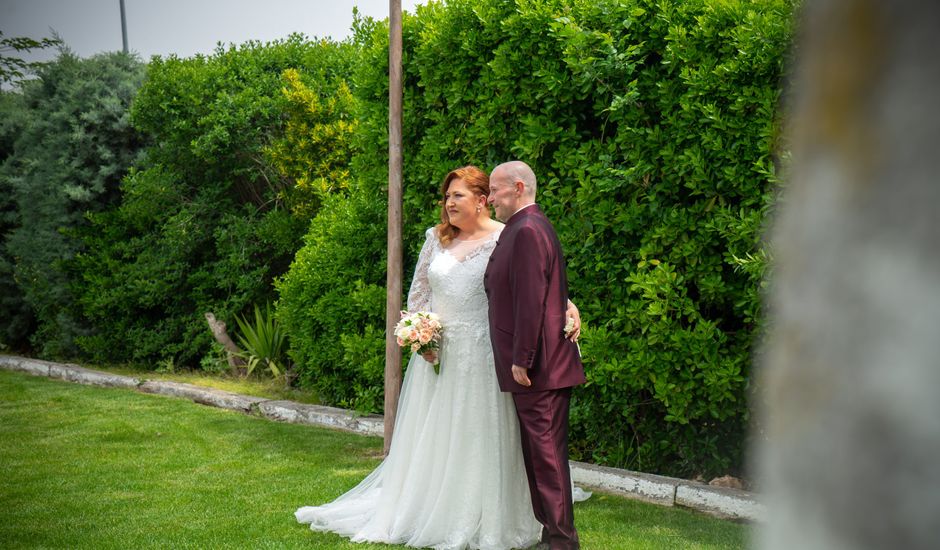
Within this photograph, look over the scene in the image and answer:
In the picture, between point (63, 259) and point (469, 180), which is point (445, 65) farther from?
point (63, 259)

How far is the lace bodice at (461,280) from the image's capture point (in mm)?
5422

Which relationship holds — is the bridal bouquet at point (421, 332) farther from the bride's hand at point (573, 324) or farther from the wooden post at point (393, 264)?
the wooden post at point (393, 264)

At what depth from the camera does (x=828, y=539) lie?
40cm

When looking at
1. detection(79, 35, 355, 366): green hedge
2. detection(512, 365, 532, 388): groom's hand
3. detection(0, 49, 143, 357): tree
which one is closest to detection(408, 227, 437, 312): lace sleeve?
detection(512, 365, 532, 388): groom's hand

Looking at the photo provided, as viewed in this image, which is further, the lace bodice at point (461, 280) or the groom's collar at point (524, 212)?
the lace bodice at point (461, 280)

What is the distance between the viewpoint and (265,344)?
11305 mm

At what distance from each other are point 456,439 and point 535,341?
38.6 inches

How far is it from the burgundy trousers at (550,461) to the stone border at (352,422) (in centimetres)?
112

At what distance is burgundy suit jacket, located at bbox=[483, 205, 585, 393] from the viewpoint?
4.74m

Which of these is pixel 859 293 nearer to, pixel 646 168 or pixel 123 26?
pixel 646 168

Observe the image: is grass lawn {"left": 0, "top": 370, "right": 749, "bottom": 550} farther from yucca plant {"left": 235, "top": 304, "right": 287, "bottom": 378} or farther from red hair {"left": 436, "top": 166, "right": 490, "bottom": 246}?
red hair {"left": 436, "top": 166, "right": 490, "bottom": 246}

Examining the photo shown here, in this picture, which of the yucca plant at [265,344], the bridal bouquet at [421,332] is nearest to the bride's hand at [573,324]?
the bridal bouquet at [421,332]

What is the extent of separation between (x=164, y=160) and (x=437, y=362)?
8.45 metres

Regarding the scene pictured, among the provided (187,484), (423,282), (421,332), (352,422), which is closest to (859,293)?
(421,332)
